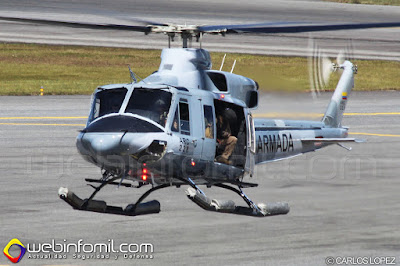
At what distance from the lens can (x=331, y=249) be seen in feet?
59.3

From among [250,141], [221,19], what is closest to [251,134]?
[250,141]

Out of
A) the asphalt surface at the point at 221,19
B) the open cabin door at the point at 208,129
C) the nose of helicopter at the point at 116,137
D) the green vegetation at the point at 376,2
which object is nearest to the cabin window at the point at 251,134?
the open cabin door at the point at 208,129

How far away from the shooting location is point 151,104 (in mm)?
17172

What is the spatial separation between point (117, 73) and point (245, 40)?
746 inches

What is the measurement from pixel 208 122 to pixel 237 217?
3202mm

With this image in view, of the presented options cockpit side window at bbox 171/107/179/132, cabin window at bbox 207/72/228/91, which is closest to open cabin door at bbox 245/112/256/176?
cabin window at bbox 207/72/228/91

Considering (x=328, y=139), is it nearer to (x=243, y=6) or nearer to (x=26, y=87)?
(x=26, y=87)

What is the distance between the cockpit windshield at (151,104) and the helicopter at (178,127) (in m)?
0.02

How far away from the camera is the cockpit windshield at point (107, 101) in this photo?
17234 millimetres

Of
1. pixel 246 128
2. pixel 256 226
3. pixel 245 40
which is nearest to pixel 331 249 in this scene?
pixel 256 226

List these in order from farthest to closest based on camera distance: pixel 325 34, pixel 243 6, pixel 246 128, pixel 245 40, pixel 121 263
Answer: pixel 243 6, pixel 325 34, pixel 245 40, pixel 246 128, pixel 121 263

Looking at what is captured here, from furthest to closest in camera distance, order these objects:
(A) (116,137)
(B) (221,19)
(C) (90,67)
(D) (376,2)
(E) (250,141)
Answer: (D) (376,2), (B) (221,19), (C) (90,67), (E) (250,141), (A) (116,137)

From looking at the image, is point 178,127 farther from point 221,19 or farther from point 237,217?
point 221,19

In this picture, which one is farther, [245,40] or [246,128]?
[245,40]
